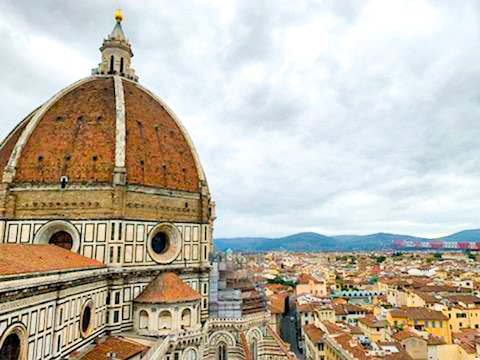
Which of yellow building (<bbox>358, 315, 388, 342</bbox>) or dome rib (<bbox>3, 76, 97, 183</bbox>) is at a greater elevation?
dome rib (<bbox>3, 76, 97, 183</bbox>)

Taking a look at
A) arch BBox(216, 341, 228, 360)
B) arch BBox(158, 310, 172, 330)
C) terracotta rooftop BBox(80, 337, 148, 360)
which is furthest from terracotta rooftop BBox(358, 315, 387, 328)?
terracotta rooftop BBox(80, 337, 148, 360)

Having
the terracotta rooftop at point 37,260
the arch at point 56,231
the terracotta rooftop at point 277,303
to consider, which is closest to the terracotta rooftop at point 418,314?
the terracotta rooftop at point 277,303

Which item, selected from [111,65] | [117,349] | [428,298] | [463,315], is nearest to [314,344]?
[463,315]

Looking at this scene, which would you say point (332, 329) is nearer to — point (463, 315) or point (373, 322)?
point (373, 322)

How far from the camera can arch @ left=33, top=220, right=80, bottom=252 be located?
2220 cm

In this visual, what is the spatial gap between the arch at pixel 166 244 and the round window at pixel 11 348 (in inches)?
411

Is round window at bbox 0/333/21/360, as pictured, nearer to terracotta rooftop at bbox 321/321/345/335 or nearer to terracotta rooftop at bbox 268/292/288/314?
terracotta rooftop at bbox 321/321/345/335

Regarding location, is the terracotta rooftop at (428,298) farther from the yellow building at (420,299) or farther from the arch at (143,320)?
the arch at (143,320)

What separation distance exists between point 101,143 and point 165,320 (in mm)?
10458

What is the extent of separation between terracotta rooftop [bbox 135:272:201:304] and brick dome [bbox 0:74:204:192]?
552cm

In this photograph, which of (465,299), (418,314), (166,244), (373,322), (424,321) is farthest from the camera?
(465,299)

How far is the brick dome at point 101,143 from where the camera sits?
917 inches

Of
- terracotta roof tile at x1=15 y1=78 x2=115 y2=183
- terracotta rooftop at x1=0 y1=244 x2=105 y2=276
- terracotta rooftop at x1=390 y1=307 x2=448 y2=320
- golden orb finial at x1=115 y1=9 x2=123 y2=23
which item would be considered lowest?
terracotta rooftop at x1=390 y1=307 x2=448 y2=320

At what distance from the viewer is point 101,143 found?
24.2m
